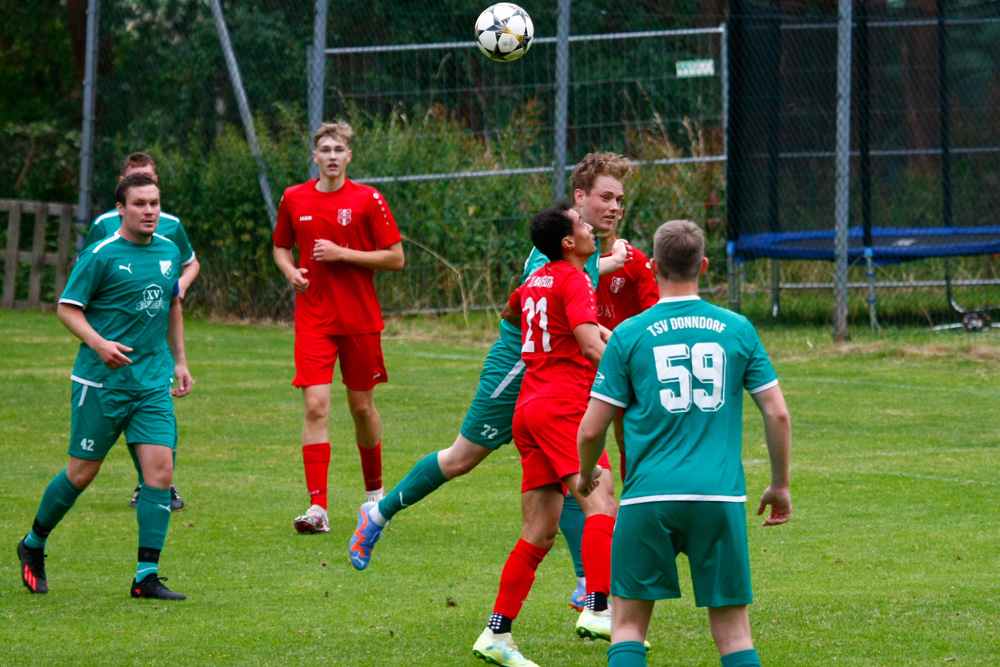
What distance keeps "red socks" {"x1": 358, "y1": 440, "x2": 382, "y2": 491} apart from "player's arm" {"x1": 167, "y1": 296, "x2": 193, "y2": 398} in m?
1.28

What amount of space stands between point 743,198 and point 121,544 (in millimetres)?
10084

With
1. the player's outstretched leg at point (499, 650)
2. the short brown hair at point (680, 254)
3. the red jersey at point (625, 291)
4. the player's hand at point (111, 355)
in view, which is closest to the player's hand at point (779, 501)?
the short brown hair at point (680, 254)

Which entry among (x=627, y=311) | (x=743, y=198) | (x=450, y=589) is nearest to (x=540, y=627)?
(x=450, y=589)

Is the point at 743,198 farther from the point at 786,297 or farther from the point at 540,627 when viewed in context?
the point at 540,627

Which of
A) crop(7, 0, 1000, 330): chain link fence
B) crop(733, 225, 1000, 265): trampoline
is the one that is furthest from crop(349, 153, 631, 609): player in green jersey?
crop(733, 225, 1000, 265): trampoline

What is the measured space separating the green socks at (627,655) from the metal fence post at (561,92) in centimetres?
1016

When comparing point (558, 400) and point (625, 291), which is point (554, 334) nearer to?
point (558, 400)

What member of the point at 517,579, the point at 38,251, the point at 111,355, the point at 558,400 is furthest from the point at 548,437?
the point at 38,251

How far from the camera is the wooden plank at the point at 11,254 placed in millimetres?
18109

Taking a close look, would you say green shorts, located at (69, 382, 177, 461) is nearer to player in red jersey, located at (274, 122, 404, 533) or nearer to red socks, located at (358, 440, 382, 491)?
player in red jersey, located at (274, 122, 404, 533)

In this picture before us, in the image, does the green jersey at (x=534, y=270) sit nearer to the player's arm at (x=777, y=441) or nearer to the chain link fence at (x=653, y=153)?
the player's arm at (x=777, y=441)

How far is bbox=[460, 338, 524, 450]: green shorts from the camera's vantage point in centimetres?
566

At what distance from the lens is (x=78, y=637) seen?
521 cm

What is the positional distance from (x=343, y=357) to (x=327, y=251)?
646mm
